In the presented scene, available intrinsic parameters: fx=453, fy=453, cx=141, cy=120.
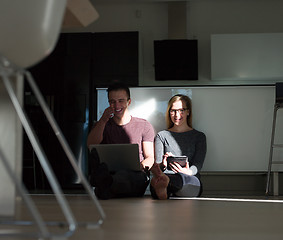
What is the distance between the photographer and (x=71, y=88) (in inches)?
249

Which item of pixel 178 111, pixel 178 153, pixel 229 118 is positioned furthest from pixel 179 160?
pixel 229 118

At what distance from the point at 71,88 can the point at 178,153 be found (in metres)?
2.80

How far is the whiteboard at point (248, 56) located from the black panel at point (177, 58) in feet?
0.94

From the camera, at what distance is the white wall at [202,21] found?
6.76 m

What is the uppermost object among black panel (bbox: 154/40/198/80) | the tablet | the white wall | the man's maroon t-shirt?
the white wall

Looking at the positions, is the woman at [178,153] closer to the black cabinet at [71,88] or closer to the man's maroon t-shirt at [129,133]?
the man's maroon t-shirt at [129,133]

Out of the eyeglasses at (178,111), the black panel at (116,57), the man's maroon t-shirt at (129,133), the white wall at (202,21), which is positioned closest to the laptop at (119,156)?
the man's maroon t-shirt at (129,133)

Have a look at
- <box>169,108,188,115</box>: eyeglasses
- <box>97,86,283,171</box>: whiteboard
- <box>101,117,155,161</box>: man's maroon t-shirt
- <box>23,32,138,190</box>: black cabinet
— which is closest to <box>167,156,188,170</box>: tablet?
<box>101,117,155,161</box>: man's maroon t-shirt

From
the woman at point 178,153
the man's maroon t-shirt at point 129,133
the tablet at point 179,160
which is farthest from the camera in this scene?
the man's maroon t-shirt at point 129,133

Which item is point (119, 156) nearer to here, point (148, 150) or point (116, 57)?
point (148, 150)

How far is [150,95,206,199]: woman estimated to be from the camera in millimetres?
3288

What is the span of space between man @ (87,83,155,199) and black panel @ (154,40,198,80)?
248cm

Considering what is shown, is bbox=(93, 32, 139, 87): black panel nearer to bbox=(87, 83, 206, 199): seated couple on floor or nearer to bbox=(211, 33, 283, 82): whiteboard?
bbox=(211, 33, 283, 82): whiteboard

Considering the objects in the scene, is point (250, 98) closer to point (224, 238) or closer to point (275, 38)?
point (275, 38)
